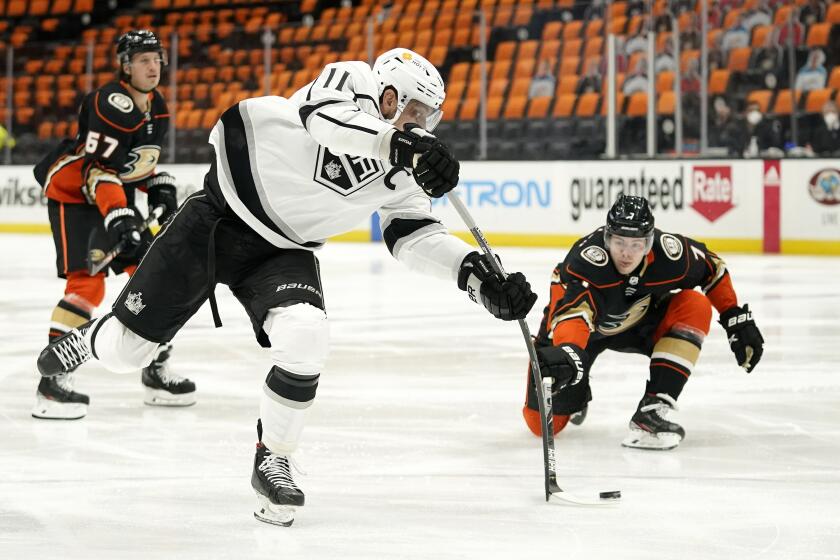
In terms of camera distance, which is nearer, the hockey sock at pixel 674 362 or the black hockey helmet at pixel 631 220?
the black hockey helmet at pixel 631 220

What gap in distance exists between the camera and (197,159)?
1377 cm

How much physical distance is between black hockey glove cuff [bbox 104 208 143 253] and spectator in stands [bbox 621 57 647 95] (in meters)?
7.77

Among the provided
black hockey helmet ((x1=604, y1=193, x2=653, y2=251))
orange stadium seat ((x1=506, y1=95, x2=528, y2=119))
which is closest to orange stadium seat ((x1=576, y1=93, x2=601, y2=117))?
orange stadium seat ((x1=506, y1=95, x2=528, y2=119))

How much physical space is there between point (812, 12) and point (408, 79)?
8.58m

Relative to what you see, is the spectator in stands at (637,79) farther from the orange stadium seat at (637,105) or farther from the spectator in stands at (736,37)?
the spectator in stands at (736,37)

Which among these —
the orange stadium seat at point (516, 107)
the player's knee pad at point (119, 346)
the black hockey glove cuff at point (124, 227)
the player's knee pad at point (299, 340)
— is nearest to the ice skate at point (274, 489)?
the player's knee pad at point (299, 340)

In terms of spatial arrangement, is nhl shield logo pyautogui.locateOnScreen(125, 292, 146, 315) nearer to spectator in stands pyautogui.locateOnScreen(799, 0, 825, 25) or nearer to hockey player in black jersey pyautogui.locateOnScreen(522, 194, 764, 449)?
hockey player in black jersey pyautogui.locateOnScreen(522, 194, 764, 449)

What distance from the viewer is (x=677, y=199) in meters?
11.3

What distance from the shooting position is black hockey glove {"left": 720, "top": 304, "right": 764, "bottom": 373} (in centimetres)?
365

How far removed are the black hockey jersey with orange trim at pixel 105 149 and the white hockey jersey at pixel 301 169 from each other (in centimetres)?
130

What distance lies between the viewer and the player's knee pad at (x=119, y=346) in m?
3.14

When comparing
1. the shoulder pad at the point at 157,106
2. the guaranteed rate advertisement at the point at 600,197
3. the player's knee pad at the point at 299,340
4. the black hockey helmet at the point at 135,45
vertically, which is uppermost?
the black hockey helmet at the point at 135,45

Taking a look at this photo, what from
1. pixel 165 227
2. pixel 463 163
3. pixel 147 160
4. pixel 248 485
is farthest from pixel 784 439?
pixel 463 163

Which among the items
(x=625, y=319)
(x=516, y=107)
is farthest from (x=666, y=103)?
(x=625, y=319)
